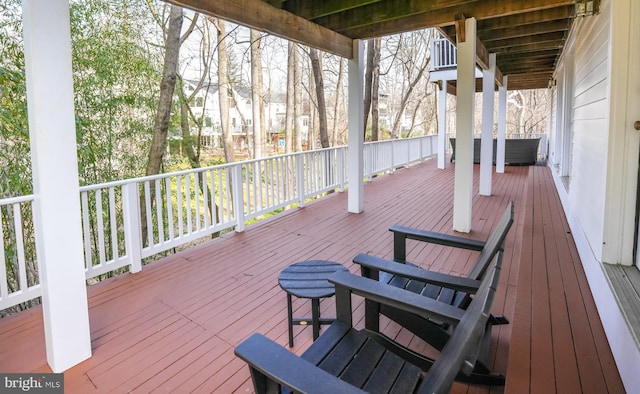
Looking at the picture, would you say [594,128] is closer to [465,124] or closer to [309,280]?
[465,124]

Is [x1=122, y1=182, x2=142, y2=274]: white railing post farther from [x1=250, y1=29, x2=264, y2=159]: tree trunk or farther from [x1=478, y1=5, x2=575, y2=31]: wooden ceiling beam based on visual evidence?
[x1=250, y1=29, x2=264, y2=159]: tree trunk

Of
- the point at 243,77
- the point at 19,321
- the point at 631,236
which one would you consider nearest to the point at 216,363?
the point at 19,321

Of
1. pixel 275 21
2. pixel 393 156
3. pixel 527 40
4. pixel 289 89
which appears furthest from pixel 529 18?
pixel 289 89

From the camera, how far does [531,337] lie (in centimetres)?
189

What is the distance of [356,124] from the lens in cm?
583

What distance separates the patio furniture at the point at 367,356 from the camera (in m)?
1.18

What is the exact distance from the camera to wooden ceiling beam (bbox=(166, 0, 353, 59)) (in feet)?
11.4

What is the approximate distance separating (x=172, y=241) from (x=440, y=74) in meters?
8.62

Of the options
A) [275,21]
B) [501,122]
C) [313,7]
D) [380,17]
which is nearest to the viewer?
[275,21]

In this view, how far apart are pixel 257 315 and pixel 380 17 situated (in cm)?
384

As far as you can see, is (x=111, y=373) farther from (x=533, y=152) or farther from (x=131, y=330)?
(x=533, y=152)

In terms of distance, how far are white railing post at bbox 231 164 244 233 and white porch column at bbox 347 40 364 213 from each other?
1904 millimetres

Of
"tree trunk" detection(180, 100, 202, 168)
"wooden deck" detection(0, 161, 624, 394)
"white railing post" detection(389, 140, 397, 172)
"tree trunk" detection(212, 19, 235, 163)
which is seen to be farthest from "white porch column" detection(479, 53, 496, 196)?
"tree trunk" detection(180, 100, 202, 168)

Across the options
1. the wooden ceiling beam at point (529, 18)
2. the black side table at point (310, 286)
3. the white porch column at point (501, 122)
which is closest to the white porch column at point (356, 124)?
the wooden ceiling beam at point (529, 18)
